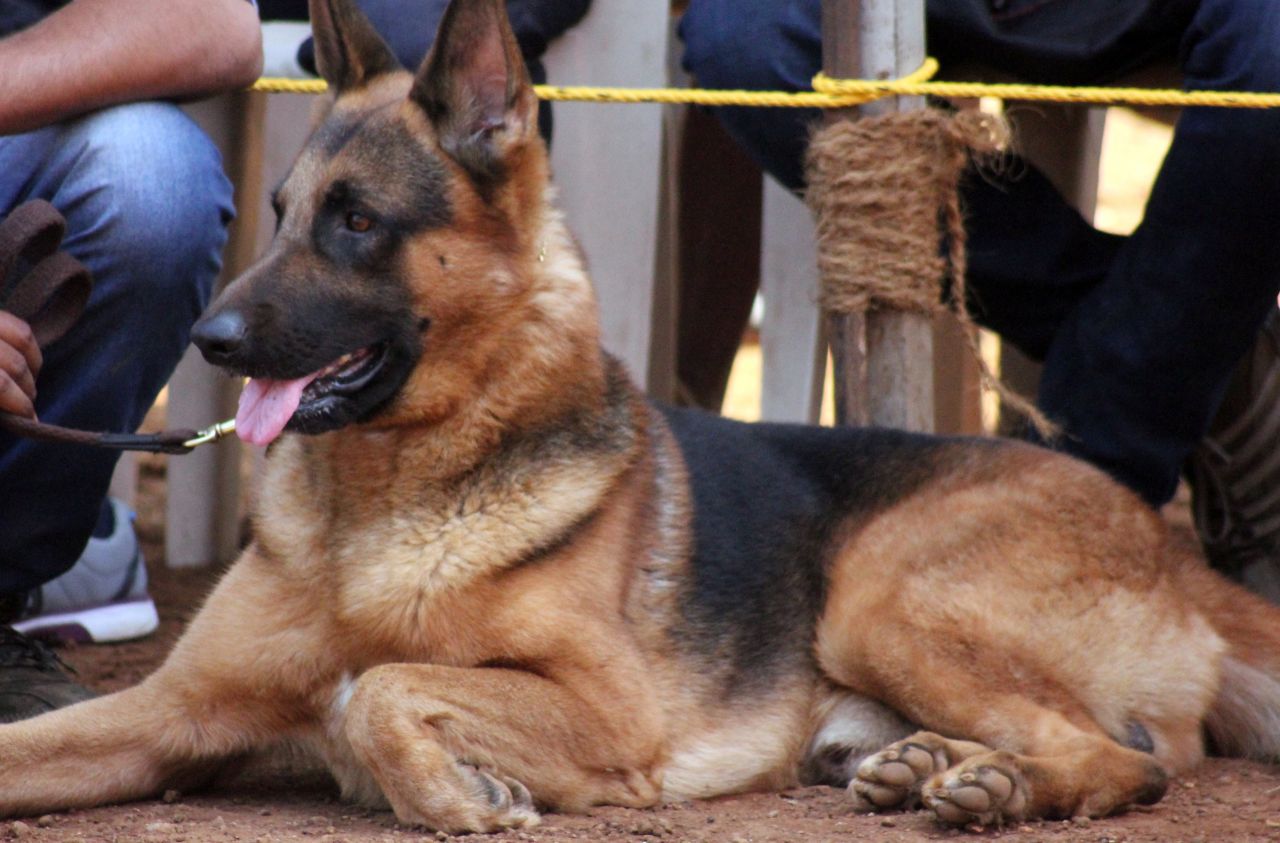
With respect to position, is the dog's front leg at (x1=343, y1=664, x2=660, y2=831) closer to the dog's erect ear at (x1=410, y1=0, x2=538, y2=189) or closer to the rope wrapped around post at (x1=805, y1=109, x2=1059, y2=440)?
the dog's erect ear at (x1=410, y1=0, x2=538, y2=189)

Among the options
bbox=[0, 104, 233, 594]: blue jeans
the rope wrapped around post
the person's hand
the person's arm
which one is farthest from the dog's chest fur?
the rope wrapped around post

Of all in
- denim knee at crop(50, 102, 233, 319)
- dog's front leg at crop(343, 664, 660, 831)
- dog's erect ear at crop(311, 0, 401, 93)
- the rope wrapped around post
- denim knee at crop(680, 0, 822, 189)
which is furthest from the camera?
denim knee at crop(680, 0, 822, 189)

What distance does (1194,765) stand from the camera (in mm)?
3486

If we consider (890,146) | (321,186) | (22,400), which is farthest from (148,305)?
(890,146)

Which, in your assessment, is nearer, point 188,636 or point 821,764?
point 188,636

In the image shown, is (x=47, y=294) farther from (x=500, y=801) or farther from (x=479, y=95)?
(x=500, y=801)

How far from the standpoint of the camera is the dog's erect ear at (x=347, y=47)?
3471 millimetres

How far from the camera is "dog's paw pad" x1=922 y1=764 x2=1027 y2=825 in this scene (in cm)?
293

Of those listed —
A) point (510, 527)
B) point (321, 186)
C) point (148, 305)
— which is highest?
point (321, 186)

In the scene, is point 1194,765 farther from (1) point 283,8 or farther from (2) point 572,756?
(1) point 283,8

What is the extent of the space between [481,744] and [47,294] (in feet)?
4.66

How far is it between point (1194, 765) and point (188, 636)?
2172mm

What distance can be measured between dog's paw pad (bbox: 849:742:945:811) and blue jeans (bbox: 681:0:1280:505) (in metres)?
1.58

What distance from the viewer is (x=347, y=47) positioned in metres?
3.47
